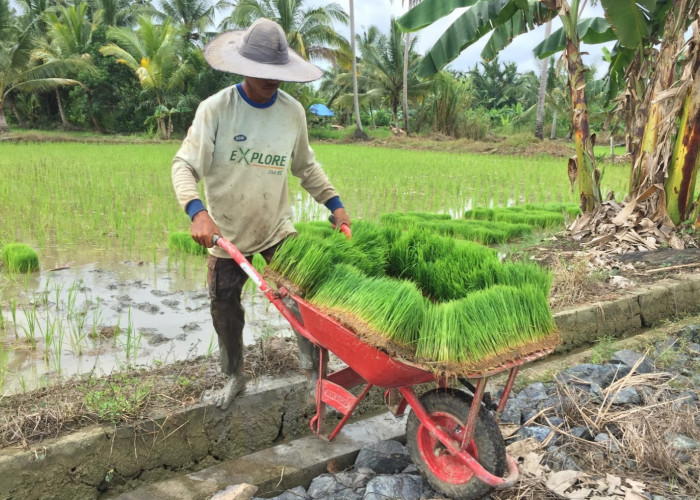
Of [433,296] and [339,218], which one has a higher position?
[339,218]

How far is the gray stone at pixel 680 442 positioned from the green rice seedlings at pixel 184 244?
392 cm

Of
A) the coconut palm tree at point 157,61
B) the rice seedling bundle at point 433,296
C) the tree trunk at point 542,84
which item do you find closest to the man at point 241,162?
the rice seedling bundle at point 433,296

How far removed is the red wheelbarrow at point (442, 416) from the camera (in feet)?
5.57

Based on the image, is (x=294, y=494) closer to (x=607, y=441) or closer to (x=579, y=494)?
(x=579, y=494)

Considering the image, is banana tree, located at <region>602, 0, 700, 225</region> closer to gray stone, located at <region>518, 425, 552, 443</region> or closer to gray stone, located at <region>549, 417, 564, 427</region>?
gray stone, located at <region>549, 417, 564, 427</region>

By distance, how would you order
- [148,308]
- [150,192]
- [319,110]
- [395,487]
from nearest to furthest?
1. [395,487]
2. [148,308]
3. [150,192]
4. [319,110]

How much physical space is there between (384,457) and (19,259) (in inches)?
135

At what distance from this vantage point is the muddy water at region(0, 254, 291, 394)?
290cm

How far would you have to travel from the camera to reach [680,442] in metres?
2.06

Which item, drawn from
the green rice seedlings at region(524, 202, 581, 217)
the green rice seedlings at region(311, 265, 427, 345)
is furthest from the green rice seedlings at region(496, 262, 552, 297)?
the green rice seedlings at region(524, 202, 581, 217)

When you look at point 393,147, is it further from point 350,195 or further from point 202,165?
point 202,165

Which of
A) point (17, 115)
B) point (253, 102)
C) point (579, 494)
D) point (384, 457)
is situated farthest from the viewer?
point (17, 115)

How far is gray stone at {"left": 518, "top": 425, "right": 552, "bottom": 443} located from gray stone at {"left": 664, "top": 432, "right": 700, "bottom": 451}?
0.42m

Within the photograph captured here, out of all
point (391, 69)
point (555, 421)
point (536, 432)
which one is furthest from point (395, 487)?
point (391, 69)
